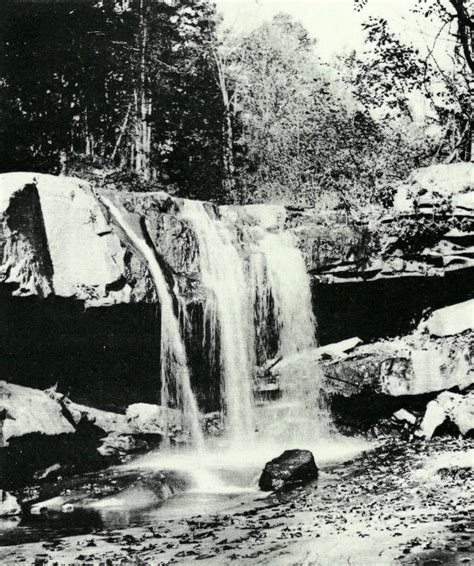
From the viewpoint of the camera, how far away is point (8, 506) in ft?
24.7

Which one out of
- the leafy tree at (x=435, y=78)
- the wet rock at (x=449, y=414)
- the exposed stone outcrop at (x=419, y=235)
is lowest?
the wet rock at (x=449, y=414)

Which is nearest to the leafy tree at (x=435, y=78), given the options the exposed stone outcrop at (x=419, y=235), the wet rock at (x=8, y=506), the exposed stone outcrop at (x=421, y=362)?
the exposed stone outcrop at (x=419, y=235)

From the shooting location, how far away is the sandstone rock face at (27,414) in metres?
8.71

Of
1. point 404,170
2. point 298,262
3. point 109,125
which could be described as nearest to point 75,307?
point 298,262

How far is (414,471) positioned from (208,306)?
4.52 m

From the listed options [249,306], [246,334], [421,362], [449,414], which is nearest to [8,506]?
[246,334]

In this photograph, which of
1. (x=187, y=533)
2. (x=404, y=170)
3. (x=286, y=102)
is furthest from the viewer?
(x=286, y=102)

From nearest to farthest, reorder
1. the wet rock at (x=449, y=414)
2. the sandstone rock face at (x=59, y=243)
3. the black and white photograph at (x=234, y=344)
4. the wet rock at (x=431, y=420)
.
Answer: the black and white photograph at (x=234, y=344) < the sandstone rock face at (x=59, y=243) < the wet rock at (x=449, y=414) < the wet rock at (x=431, y=420)

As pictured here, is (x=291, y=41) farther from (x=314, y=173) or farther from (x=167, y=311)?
(x=167, y=311)

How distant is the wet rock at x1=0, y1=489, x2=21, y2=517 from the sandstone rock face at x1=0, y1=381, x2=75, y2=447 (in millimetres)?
1039

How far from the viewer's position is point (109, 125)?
811 inches

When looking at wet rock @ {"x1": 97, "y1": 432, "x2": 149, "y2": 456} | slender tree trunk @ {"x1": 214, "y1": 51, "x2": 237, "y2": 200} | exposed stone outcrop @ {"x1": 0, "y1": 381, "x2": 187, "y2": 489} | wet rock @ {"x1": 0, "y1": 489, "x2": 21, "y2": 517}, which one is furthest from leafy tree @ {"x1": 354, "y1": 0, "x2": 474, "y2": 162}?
wet rock @ {"x1": 0, "y1": 489, "x2": 21, "y2": 517}

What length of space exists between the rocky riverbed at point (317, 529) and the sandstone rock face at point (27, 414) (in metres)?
2.41

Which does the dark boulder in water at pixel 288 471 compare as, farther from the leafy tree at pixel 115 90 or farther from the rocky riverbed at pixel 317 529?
the leafy tree at pixel 115 90
